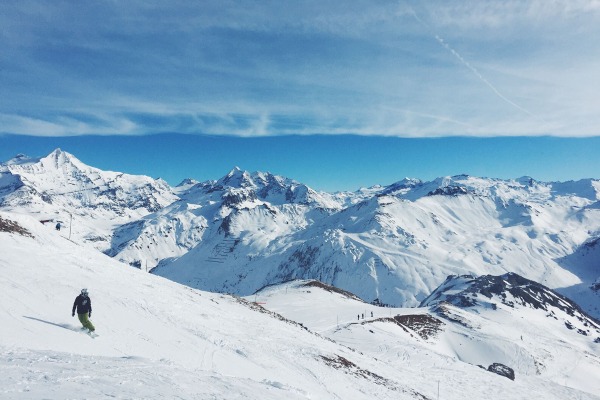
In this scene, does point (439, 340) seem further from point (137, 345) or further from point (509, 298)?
point (509, 298)

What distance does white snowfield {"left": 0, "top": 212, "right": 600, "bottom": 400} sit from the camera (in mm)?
12819

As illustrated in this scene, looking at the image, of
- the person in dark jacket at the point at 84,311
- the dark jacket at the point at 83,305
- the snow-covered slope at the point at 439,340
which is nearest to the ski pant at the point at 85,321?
the person in dark jacket at the point at 84,311

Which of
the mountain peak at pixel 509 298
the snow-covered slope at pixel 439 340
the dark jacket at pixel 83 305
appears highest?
the mountain peak at pixel 509 298

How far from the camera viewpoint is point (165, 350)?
19.5m

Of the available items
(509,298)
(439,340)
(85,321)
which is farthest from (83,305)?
(509,298)

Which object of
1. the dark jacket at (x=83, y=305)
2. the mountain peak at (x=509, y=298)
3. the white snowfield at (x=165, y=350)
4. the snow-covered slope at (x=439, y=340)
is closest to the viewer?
the white snowfield at (x=165, y=350)

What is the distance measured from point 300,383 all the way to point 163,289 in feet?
61.9

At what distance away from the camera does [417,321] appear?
71812 millimetres

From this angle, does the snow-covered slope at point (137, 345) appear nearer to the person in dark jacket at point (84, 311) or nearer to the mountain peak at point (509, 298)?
the person in dark jacket at point (84, 311)

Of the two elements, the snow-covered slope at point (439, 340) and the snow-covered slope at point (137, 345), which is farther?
the snow-covered slope at point (439, 340)

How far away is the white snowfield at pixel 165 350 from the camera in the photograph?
12819mm

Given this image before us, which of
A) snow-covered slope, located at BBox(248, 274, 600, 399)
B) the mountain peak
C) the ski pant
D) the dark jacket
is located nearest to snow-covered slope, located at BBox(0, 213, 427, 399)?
the ski pant

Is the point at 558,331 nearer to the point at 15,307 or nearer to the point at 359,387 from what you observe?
the point at 359,387

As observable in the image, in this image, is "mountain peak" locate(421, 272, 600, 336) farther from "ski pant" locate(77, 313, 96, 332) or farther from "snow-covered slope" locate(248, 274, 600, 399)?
"ski pant" locate(77, 313, 96, 332)
